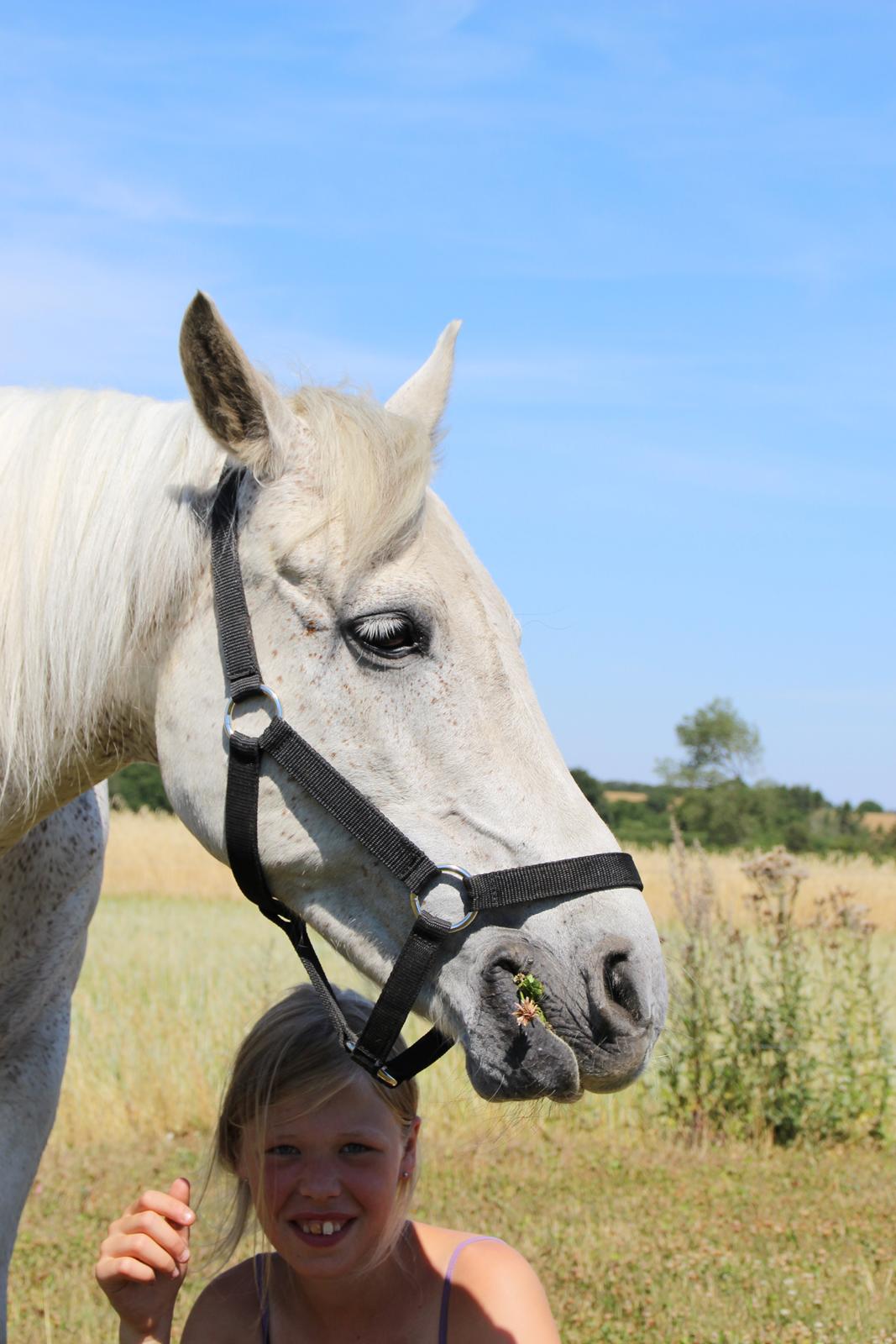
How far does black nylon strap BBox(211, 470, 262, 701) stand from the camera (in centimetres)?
213

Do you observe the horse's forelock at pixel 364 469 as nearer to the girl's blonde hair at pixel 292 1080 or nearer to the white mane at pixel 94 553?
the white mane at pixel 94 553

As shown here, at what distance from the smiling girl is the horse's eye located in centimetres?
80

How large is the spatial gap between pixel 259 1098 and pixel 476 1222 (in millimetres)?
3116

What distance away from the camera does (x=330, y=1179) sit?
2.43 m

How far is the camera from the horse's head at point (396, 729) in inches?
76.4

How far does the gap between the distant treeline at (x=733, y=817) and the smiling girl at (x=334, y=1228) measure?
1042 inches

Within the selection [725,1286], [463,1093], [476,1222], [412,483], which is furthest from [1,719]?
[476,1222]

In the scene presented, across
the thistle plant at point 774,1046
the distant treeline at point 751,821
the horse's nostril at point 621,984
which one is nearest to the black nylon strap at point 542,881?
the horse's nostril at point 621,984

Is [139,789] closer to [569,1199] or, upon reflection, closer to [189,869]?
[189,869]

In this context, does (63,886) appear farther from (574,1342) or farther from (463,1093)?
(574,1342)

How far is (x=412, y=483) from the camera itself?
217 cm

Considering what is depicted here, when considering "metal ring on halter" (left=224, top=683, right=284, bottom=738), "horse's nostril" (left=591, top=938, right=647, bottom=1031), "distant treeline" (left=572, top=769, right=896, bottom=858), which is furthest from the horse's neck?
"distant treeline" (left=572, top=769, right=896, bottom=858)

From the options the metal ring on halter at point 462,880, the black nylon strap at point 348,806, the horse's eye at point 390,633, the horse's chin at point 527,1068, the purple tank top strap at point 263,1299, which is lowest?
the purple tank top strap at point 263,1299

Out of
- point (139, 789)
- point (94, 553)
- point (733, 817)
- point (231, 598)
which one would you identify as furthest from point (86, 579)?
point (139, 789)
